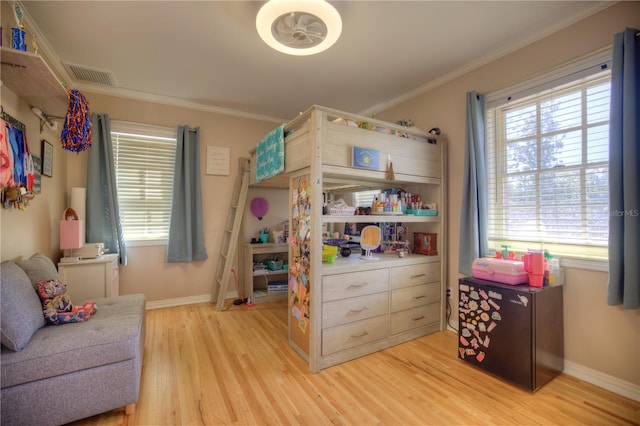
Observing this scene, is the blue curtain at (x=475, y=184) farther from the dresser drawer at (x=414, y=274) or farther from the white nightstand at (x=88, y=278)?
the white nightstand at (x=88, y=278)

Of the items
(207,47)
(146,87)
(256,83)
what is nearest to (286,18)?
(207,47)

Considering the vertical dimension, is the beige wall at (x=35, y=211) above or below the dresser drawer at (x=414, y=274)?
above

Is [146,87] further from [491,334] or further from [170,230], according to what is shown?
[491,334]

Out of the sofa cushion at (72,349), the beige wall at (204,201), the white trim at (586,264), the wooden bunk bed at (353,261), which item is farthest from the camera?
the beige wall at (204,201)

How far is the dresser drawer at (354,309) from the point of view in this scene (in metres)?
2.17

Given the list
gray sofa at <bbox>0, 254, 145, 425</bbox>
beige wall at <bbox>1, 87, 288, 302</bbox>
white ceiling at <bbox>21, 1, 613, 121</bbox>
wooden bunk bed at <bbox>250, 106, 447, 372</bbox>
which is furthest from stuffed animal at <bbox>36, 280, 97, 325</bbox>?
white ceiling at <bbox>21, 1, 613, 121</bbox>

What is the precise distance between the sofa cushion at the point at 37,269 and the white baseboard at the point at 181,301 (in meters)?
1.59

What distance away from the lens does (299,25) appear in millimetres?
1893

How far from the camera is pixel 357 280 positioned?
91.1 inches

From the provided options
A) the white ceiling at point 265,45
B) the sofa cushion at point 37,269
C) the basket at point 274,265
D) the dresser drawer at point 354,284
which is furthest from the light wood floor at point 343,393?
the white ceiling at point 265,45

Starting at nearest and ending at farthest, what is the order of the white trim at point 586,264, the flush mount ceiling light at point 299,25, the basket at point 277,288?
the flush mount ceiling light at point 299,25, the white trim at point 586,264, the basket at point 277,288

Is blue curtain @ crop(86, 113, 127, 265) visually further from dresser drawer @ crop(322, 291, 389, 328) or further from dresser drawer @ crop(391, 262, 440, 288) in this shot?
dresser drawer @ crop(391, 262, 440, 288)

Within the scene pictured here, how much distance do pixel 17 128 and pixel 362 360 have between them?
2.95 metres

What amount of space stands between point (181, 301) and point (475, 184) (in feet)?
11.8
